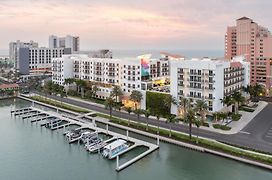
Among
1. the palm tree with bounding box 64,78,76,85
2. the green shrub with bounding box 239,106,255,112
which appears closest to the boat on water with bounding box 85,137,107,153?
the green shrub with bounding box 239,106,255,112

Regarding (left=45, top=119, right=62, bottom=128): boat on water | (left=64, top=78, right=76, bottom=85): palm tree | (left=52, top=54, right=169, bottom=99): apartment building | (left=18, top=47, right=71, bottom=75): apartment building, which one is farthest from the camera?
(left=18, top=47, right=71, bottom=75): apartment building

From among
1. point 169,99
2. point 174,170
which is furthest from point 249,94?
point 174,170

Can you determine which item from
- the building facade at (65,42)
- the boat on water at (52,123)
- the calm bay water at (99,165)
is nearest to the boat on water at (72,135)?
the calm bay water at (99,165)

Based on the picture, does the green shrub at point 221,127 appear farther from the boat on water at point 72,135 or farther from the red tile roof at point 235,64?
the boat on water at point 72,135

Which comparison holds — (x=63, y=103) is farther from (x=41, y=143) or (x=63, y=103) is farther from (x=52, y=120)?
(x=41, y=143)

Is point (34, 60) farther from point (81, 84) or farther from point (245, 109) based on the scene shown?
point (245, 109)

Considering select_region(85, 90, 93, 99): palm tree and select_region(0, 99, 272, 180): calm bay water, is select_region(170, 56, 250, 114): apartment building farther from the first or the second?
select_region(85, 90, 93, 99): palm tree
